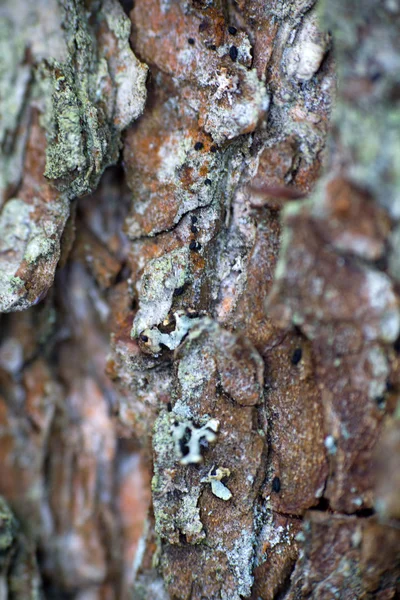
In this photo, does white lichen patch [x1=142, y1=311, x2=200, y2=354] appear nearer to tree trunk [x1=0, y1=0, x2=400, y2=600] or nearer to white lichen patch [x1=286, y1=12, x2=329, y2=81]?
tree trunk [x1=0, y1=0, x2=400, y2=600]

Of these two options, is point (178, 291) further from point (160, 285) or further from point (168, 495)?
point (168, 495)

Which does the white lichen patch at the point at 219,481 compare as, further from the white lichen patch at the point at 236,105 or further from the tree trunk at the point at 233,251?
the white lichen patch at the point at 236,105

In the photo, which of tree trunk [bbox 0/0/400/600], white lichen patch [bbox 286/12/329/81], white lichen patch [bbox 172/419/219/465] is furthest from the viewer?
white lichen patch [bbox 172/419/219/465]

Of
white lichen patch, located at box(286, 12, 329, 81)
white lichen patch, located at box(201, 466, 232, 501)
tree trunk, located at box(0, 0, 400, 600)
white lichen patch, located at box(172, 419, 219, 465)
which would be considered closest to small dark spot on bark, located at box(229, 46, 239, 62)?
tree trunk, located at box(0, 0, 400, 600)

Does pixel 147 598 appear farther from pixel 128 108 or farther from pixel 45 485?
pixel 128 108

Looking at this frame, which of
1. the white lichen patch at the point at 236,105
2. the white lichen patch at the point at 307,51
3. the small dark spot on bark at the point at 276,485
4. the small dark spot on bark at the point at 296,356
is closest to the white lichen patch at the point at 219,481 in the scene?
the small dark spot on bark at the point at 276,485

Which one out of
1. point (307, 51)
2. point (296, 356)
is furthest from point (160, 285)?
point (307, 51)

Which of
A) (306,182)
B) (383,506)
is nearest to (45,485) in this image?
(383,506)
